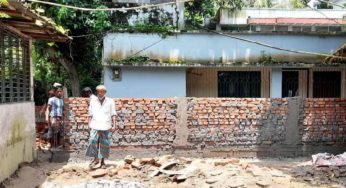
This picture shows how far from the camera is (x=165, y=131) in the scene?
10414mm

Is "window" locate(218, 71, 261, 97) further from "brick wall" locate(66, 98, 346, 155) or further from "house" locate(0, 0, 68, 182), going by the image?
"house" locate(0, 0, 68, 182)

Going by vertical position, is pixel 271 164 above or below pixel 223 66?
below

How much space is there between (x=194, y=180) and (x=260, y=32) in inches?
281

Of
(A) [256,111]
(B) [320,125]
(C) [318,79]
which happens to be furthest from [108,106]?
(C) [318,79]

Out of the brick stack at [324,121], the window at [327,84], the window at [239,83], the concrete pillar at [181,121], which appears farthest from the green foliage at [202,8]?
the brick stack at [324,121]

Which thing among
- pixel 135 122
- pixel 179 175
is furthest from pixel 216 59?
pixel 179 175

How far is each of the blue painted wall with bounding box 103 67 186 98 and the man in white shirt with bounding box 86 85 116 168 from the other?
175 inches

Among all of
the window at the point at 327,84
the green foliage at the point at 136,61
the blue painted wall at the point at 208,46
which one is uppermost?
the blue painted wall at the point at 208,46

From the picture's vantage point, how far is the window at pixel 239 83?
570 inches

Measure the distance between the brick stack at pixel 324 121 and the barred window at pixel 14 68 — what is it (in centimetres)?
649

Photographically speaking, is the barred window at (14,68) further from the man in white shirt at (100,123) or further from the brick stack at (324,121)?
the brick stack at (324,121)

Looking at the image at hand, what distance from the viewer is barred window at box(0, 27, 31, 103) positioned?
7852mm

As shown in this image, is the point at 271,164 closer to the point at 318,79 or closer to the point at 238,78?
the point at 238,78

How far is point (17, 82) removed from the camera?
8.70m
